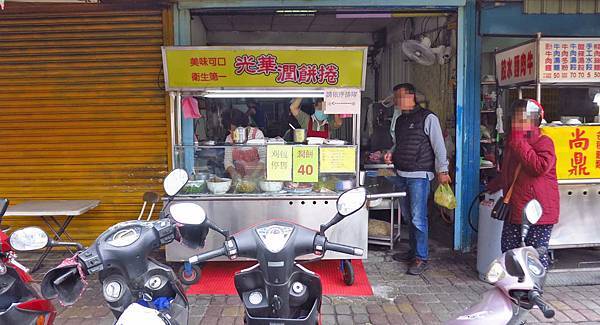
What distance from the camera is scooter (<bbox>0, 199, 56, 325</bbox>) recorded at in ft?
8.11

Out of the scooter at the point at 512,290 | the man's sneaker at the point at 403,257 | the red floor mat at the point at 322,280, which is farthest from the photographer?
the man's sneaker at the point at 403,257

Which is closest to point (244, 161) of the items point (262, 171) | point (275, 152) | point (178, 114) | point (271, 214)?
point (262, 171)

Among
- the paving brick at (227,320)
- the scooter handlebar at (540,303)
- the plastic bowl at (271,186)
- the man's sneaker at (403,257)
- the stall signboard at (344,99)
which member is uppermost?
the stall signboard at (344,99)

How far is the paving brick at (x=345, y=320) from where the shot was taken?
3648 millimetres

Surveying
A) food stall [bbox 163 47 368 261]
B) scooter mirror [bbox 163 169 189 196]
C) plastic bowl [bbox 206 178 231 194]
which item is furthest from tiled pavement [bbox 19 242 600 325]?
scooter mirror [bbox 163 169 189 196]

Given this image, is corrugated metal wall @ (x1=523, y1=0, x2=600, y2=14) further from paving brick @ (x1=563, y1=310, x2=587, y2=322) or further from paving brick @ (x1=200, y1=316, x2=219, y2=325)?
paving brick @ (x1=200, y1=316, x2=219, y2=325)

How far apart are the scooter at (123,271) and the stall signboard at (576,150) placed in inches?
146

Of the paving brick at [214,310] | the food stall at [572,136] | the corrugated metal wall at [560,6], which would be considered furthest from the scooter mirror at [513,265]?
the corrugated metal wall at [560,6]

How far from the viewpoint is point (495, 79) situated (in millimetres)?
5316

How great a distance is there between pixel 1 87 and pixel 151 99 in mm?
1702

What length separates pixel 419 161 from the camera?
473 cm

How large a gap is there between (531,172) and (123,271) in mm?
3057

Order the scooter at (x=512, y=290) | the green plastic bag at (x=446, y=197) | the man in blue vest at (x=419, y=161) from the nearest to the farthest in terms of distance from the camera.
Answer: the scooter at (x=512, y=290)
the man in blue vest at (x=419, y=161)
the green plastic bag at (x=446, y=197)

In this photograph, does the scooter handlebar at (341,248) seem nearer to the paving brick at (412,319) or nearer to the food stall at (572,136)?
the paving brick at (412,319)
